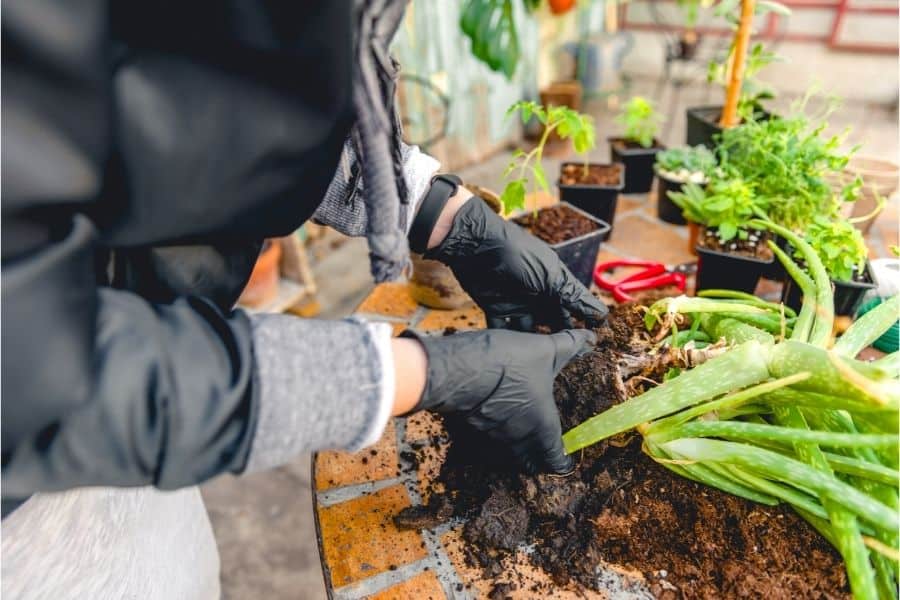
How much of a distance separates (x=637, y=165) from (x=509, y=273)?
1000mm

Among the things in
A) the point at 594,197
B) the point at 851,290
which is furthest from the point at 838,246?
the point at 594,197

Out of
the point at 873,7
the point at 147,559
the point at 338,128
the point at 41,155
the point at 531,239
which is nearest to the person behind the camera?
the point at 41,155

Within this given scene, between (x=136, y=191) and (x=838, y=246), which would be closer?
(x=136, y=191)

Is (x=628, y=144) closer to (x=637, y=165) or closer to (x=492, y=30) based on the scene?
(x=637, y=165)

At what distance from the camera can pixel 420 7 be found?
→ 3727 mm

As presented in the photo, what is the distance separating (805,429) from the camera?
0.93m

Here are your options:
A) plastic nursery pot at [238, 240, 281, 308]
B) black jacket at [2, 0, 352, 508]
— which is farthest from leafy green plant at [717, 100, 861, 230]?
plastic nursery pot at [238, 240, 281, 308]

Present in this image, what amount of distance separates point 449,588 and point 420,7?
359 centimetres

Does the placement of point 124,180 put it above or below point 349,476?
above

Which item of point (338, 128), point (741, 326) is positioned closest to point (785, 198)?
point (741, 326)

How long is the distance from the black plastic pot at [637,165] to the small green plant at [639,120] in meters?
0.04

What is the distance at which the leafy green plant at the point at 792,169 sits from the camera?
140 cm

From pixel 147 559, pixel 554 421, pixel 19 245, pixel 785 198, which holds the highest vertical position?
pixel 19 245

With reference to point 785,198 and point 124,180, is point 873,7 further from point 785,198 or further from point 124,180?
point 124,180
